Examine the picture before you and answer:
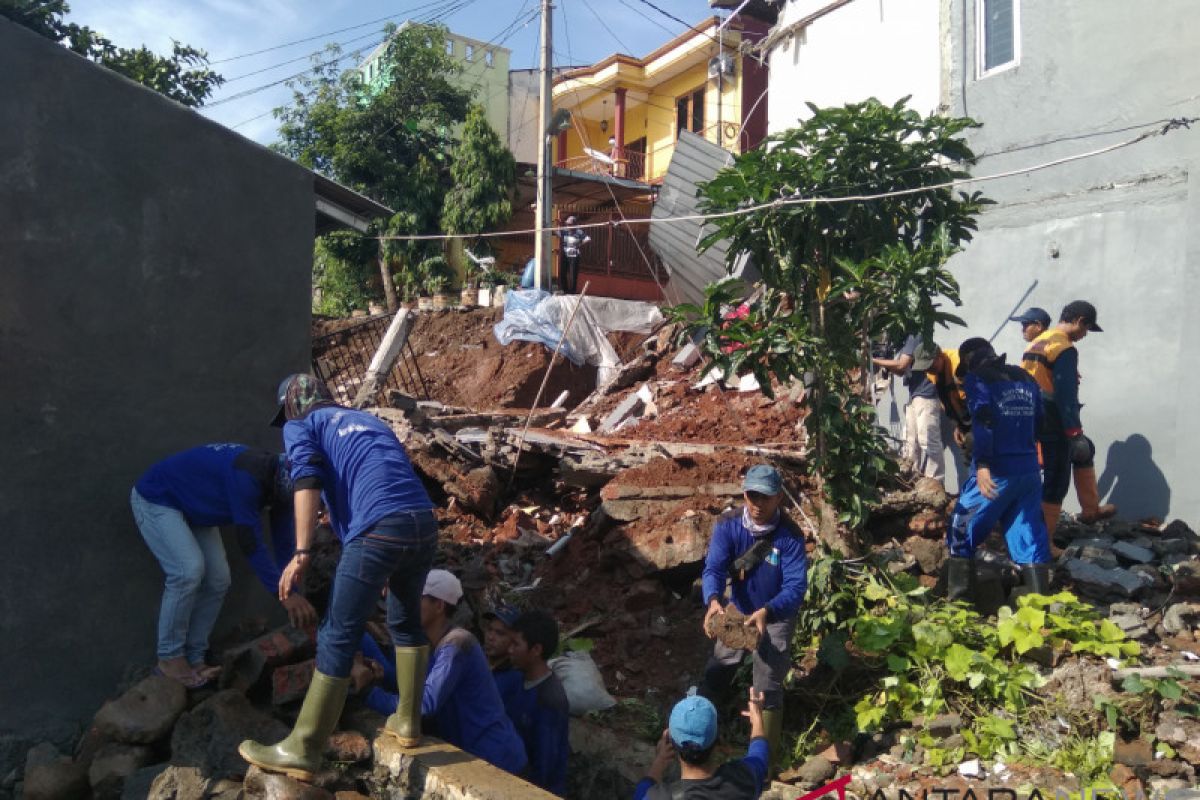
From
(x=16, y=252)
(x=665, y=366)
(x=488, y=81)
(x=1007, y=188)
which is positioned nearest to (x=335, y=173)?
(x=488, y=81)

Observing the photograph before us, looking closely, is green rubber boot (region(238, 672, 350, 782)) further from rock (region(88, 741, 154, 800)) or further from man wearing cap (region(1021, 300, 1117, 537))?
man wearing cap (region(1021, 300, 1117, 537))

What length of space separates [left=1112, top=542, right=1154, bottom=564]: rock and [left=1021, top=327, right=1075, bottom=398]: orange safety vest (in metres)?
1.21

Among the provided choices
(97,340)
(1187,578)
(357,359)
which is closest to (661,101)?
(357,359)

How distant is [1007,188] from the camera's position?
9320 mm

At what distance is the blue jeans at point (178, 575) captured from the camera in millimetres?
4918

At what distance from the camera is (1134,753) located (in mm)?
4453

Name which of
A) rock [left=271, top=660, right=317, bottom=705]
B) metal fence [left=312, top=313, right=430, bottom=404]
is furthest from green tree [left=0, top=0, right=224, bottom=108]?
rock [left=271, top=660, right=317, bottom=705]

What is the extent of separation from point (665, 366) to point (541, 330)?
263cm

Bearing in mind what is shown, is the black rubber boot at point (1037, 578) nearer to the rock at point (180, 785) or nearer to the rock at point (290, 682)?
the rock at point (290, 682)

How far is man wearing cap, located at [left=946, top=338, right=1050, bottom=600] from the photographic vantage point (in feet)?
18.9

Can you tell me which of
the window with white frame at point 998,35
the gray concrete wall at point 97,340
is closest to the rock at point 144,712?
the gray concrete wall at point 97,340

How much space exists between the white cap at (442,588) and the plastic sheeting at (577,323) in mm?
10495

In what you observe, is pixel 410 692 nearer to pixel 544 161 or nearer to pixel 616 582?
pixel 616 582

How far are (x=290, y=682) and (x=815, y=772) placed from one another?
270 cm
